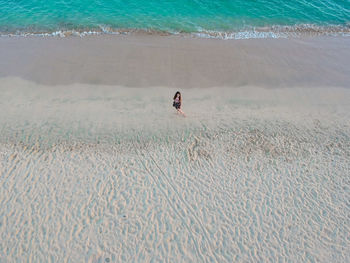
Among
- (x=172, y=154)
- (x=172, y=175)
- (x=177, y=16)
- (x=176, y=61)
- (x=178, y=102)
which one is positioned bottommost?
(x=172, y=175)

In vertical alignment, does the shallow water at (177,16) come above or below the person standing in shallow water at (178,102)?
above

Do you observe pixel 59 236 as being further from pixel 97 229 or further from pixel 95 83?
pixel 95 83

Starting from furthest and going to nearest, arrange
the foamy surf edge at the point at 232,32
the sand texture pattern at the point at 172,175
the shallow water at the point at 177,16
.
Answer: the shallow water at the point at 177,16, the foamy surf edge at the point at 232,32, the sand texture pattern at the point at 172,175

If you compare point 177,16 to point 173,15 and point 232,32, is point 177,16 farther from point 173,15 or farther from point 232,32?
point 232,32

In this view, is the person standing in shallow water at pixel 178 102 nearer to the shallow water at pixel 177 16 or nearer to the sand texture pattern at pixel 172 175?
the sand texture pattern at pixel 172 175

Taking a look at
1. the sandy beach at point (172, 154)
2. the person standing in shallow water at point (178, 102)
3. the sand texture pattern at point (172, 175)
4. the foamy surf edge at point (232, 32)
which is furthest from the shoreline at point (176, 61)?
the person standing in shallow water at point (178, 102)

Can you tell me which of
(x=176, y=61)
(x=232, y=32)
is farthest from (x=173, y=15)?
(x=176, y=61)

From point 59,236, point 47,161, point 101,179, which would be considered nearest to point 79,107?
point 47,161
